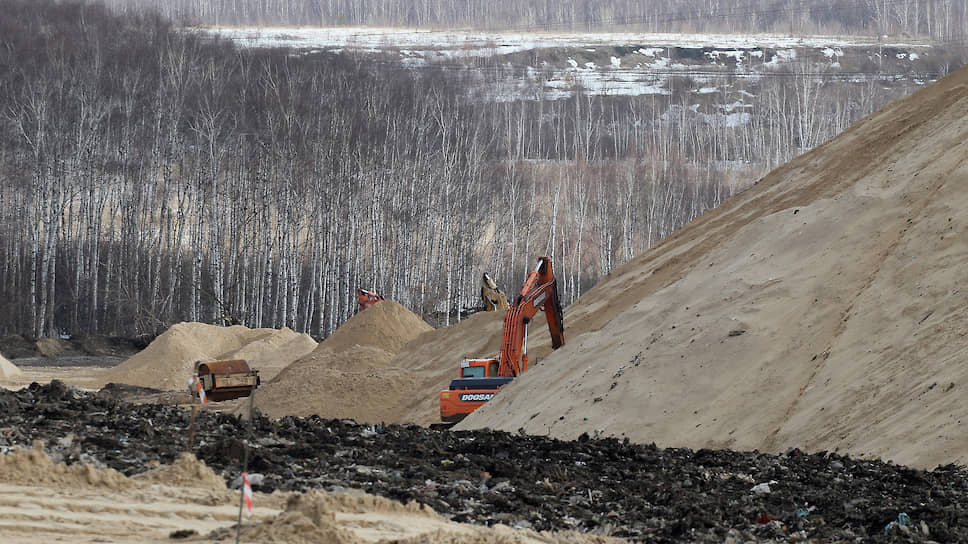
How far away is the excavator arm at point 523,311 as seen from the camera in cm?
1859

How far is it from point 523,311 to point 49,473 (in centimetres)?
1222

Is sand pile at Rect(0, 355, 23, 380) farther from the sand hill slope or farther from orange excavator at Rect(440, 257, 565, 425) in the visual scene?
the sand hill slope

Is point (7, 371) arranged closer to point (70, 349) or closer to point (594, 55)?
point (70, 349)

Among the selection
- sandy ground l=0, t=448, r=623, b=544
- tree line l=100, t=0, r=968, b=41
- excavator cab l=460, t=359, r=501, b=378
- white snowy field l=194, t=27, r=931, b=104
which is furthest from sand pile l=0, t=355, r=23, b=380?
tree line l=100, t=0, r=968, b=41

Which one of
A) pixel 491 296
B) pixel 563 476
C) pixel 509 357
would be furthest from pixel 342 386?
pixel 563 476

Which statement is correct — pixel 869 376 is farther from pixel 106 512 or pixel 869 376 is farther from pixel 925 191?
pixel 106 512

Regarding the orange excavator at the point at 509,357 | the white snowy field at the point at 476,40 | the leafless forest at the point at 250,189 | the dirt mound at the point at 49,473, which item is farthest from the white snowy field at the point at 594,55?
the dirt mound at the point at 49,473

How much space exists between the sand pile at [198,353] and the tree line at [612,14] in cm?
6415

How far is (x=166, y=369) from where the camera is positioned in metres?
30.7

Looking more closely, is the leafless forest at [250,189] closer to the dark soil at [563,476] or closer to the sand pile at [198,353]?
the sand pile at [198,353]

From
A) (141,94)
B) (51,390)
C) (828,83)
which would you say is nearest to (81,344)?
(141,94)

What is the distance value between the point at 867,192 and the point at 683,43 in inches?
3033

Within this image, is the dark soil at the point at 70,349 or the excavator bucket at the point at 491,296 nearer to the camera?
the excavator bucket at the point at 491,296

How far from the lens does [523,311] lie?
18.6 metres
